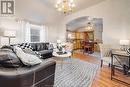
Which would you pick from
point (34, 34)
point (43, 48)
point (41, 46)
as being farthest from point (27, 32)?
point (43, 48)

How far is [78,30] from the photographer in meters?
12.5

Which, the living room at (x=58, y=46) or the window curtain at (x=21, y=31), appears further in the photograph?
the window curtain at (x=21, y=31)

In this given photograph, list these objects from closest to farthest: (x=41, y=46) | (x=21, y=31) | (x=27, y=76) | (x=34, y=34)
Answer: (x=27, y=76)
(x=21, y=31)
(x=41, y=46)
(x=34, y=34)

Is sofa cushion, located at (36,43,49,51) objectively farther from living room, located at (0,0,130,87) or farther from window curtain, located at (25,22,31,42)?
window curtain, located at (25,22,31,42)

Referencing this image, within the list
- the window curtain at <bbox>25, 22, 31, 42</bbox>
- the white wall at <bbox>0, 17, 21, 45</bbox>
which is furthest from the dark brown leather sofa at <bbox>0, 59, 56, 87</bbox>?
the window curtain at <bbox>25, 22, 31, 42</bbox>

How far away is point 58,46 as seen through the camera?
5.99m

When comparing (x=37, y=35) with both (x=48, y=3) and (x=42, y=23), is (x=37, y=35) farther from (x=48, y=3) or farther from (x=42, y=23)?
(x=48, y=3)

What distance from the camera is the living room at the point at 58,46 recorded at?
5.14 ft

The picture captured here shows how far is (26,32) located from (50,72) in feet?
14.8

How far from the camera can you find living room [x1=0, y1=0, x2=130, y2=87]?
157 centimetres

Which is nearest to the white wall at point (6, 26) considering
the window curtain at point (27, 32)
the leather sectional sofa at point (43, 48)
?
the window curtain at point (27, 32)

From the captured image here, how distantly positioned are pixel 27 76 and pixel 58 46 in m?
4.63

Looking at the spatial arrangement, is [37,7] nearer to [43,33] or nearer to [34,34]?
[34,34]

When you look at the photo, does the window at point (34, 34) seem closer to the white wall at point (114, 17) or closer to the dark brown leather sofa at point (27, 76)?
the white wall at point (114, 17)
